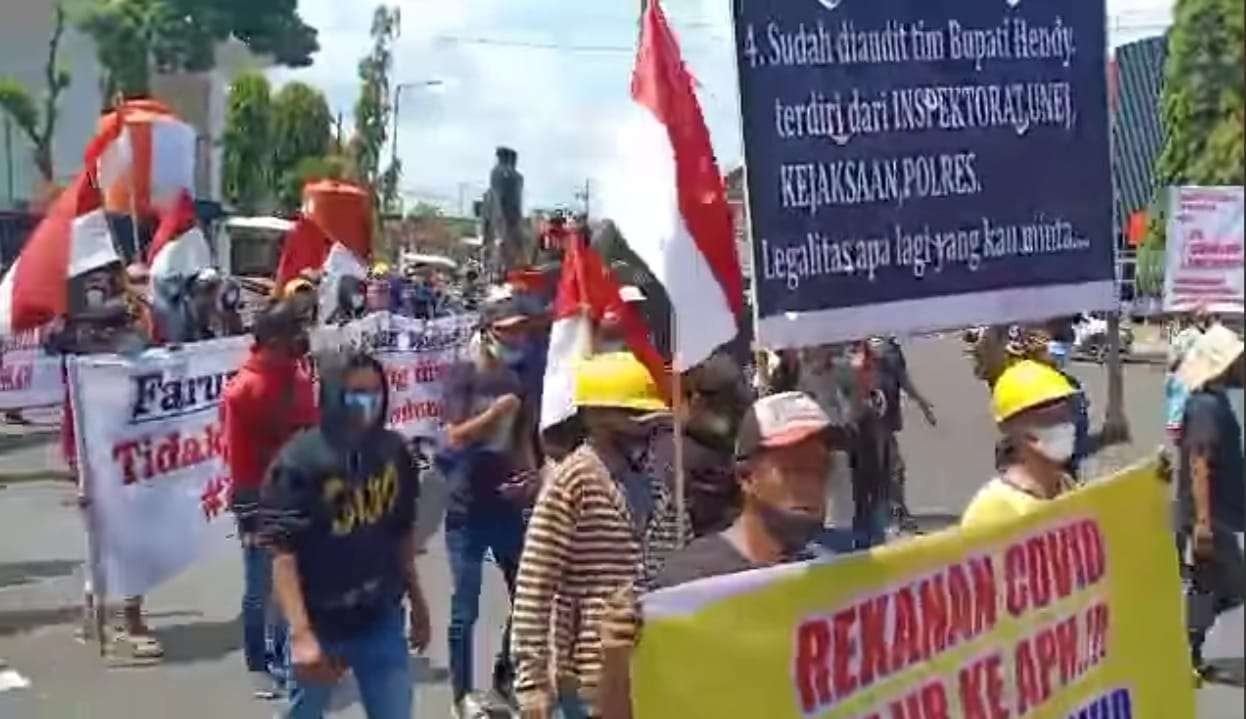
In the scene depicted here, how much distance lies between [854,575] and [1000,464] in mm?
1749

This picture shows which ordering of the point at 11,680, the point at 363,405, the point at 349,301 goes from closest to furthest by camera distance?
the point at 363,405 → the point at 11,680 → the point at 349,301

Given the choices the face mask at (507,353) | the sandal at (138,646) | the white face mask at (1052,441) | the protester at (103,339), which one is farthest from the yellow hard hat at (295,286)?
the white face mask at (1052,441)

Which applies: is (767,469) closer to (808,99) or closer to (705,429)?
(808,99)

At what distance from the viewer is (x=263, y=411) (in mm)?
8320

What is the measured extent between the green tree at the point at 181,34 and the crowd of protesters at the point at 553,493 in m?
24.2

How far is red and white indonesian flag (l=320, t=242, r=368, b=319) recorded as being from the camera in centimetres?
1584

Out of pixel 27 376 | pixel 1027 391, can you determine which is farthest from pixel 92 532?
pixel 27 376

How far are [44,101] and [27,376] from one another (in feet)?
109

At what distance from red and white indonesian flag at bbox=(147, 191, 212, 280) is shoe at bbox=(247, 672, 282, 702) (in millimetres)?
5078

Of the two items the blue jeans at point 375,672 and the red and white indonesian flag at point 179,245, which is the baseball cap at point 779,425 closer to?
the blue jeans at point 375,672

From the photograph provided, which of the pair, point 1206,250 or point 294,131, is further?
point 294,131

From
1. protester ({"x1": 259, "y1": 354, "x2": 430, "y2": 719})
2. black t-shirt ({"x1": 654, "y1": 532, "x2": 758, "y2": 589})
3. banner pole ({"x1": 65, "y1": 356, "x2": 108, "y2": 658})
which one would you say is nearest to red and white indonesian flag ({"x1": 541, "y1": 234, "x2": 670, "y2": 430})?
protester ({"x1": 259, "y1": 354, "x2": 430, "y2": 719})

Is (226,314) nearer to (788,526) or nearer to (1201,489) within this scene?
(1201,489)

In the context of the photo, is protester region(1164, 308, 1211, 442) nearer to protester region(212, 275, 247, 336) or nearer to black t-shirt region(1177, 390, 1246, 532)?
black t-shirt region(1177, 390, 1246, 532)
